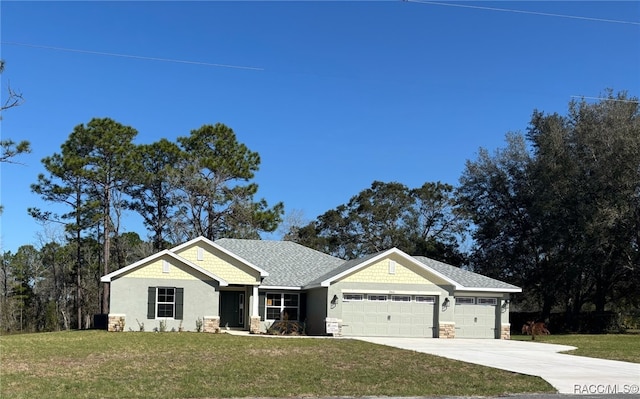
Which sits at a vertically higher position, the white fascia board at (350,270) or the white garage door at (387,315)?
the white fascia board at (350,270)

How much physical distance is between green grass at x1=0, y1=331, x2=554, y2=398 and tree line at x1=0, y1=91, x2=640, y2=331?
21.4m

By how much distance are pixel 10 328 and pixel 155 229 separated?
14105 mm

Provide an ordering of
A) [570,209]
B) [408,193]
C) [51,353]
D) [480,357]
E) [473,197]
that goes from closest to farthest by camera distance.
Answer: [51,353], [480,357], [570,209], [473,197], [408,193]

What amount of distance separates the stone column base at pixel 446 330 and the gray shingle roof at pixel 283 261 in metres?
6.47

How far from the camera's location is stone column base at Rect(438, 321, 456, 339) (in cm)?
2938

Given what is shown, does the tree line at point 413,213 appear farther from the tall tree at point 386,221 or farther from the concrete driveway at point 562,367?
the concrete driveway at point 562,367

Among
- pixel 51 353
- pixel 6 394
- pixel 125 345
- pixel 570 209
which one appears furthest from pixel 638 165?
pixel 6 394

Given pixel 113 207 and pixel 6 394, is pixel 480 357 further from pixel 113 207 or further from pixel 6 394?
pixel 113 207

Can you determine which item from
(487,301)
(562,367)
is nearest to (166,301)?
(487,301)

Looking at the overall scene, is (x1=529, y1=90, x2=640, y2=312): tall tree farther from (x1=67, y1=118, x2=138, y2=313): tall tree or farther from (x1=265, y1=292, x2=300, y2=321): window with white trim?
(x1=67, y1=118, x2=138, y2=313): tall tree

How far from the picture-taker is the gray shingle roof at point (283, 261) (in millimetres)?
31906

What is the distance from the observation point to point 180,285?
94.7 feet

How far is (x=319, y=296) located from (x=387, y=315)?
10.4 ft

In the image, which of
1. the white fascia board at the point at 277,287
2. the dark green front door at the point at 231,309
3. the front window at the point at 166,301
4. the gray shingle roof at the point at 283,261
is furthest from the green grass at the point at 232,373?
the dark green front door at the point at 231,309
